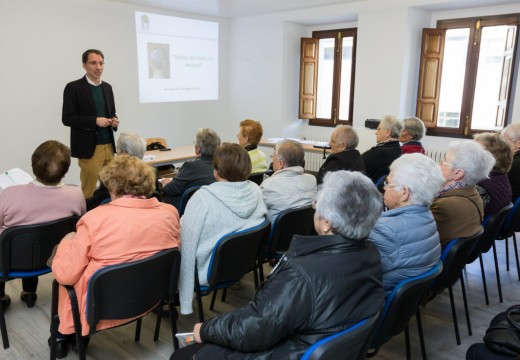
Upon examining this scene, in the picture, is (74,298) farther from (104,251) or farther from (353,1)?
(353,1)

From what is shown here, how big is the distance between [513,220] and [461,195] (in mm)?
1067

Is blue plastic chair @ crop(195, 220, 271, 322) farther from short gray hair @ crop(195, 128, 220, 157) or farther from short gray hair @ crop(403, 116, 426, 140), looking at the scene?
short gray hair @ crop(403, 116, 426, 140)

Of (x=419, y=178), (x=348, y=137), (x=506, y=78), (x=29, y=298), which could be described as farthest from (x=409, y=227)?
(x=506, y=78)

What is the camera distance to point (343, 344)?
1.16 m

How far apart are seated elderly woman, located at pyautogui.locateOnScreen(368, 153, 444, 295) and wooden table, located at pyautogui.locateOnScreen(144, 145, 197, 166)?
118 inches

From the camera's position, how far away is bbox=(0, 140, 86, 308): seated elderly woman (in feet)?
7.09

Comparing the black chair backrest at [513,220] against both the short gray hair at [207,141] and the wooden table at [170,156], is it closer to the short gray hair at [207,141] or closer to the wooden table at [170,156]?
the short gray hair at [207,141]

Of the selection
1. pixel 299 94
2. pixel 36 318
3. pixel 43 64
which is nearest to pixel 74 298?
pixel 36 318

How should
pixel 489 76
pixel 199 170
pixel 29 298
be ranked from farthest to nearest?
→ pixel 489 76, pixel 199 170, pixel 29 298

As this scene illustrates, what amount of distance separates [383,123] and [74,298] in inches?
120

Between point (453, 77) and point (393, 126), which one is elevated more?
point (453, 77)

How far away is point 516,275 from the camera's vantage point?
3396mm

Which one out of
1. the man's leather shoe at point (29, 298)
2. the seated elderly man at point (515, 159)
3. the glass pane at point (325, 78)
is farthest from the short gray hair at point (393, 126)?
the glass pane at point (325, 78)

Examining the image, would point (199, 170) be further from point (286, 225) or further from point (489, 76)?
point (489, 76)
